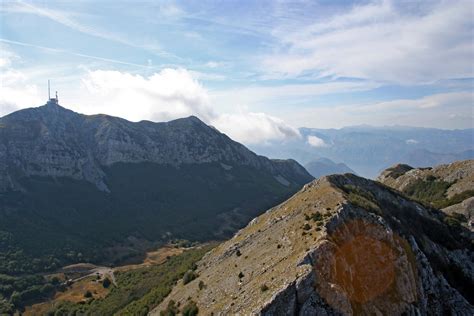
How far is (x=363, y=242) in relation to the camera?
52.9 m

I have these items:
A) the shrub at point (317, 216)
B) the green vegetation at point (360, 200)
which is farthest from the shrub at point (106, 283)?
the shrub at point (317, 216)

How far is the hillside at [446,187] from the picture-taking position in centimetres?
10165

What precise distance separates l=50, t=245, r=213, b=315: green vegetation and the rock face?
6.02 meters

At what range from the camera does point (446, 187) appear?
126562 mm

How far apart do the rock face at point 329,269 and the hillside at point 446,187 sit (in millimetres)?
31673

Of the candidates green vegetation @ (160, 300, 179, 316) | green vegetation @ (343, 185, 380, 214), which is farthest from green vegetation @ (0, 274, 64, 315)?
green vegetation @ (343, 185, 380, 214)

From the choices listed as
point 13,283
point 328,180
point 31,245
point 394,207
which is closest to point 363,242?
point 328,180

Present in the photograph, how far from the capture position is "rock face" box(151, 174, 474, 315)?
146 ft

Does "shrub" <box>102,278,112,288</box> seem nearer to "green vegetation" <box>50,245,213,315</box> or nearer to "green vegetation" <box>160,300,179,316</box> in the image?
"green vegetation" <box>50,245,213,315</box>

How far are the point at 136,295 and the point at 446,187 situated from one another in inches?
3792

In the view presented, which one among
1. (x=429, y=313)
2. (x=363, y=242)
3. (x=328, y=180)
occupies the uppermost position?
(x=328, y=180)

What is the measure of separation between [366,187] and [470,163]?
68.3 m

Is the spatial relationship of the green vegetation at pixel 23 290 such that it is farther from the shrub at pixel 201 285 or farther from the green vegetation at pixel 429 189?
the green vegetation at pixel 429 189

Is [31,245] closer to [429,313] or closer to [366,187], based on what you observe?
[366,187]
